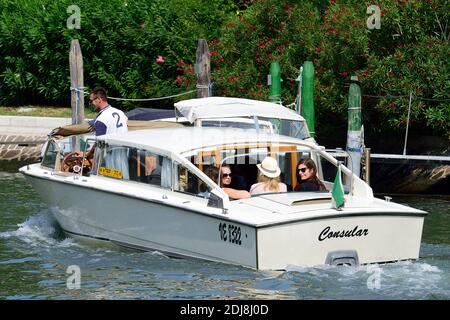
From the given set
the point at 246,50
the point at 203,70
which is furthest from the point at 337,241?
the point at 246,50

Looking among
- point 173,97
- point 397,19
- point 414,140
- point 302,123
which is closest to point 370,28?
point 397,19

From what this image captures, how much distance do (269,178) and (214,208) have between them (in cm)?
87

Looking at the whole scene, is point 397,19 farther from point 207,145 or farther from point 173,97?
point 207,145

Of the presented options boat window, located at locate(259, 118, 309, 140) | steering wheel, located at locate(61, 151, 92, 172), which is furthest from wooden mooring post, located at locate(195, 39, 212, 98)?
steering wheel, located at locate(61, 151, 92, 172)

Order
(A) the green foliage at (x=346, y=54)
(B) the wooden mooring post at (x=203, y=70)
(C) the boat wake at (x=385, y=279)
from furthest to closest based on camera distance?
(B) the wooden mooring post at (x=203, y=70)
(A) the green foliage at (x=346, y=54)
(C) the boat wake at (x=385, y=279)

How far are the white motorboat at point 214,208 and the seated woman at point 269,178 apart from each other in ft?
0.48

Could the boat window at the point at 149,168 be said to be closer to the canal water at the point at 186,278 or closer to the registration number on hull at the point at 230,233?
the canal water at the point at 186,278

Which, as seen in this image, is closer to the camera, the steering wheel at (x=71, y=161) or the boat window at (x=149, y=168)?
the boat window at (x=149, y=168)

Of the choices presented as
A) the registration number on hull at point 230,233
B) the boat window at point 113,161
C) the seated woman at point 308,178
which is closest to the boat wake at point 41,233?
the boat window at point 113,161

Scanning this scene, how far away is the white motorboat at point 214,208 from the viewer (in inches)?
509

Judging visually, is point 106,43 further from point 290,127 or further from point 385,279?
point 385,279

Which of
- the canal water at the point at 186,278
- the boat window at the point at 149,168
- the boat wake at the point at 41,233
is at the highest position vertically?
the boat window at the point at 149,168

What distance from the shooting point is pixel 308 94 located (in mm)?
21438
